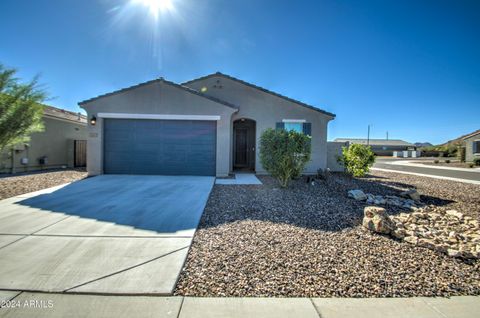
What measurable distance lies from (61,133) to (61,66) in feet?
17.7

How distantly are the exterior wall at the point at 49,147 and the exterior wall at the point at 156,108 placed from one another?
489 centimetres

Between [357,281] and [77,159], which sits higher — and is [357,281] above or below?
below

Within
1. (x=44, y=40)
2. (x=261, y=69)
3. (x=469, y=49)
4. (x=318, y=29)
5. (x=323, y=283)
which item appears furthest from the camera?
(x=261, y=69)

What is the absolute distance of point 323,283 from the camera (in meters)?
2.46

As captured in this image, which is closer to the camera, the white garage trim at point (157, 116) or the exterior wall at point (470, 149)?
the white garage trim at point (157, 116)

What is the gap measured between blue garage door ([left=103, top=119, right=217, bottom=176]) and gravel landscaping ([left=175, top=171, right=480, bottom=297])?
5261mm

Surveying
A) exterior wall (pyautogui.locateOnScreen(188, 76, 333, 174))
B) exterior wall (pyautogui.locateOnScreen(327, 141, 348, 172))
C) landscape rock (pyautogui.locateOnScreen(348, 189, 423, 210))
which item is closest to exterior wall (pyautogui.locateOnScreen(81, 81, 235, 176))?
exterior wall (pyautogui.locateOnScreen(188, 76, 333, 174))

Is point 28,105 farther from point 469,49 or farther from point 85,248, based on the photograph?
point 469,49

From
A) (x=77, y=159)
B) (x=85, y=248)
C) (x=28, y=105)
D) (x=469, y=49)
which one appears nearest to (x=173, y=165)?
(x=28, y=105)

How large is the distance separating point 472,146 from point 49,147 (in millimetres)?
37696

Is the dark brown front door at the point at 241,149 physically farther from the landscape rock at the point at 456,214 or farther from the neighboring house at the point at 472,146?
the neighboring house at the point at 472,146

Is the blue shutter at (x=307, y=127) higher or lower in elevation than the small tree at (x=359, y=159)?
higher

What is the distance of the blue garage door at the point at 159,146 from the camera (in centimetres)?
1002

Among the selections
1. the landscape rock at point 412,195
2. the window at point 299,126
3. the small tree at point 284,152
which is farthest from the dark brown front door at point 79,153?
the landscape rock at point 412,195
